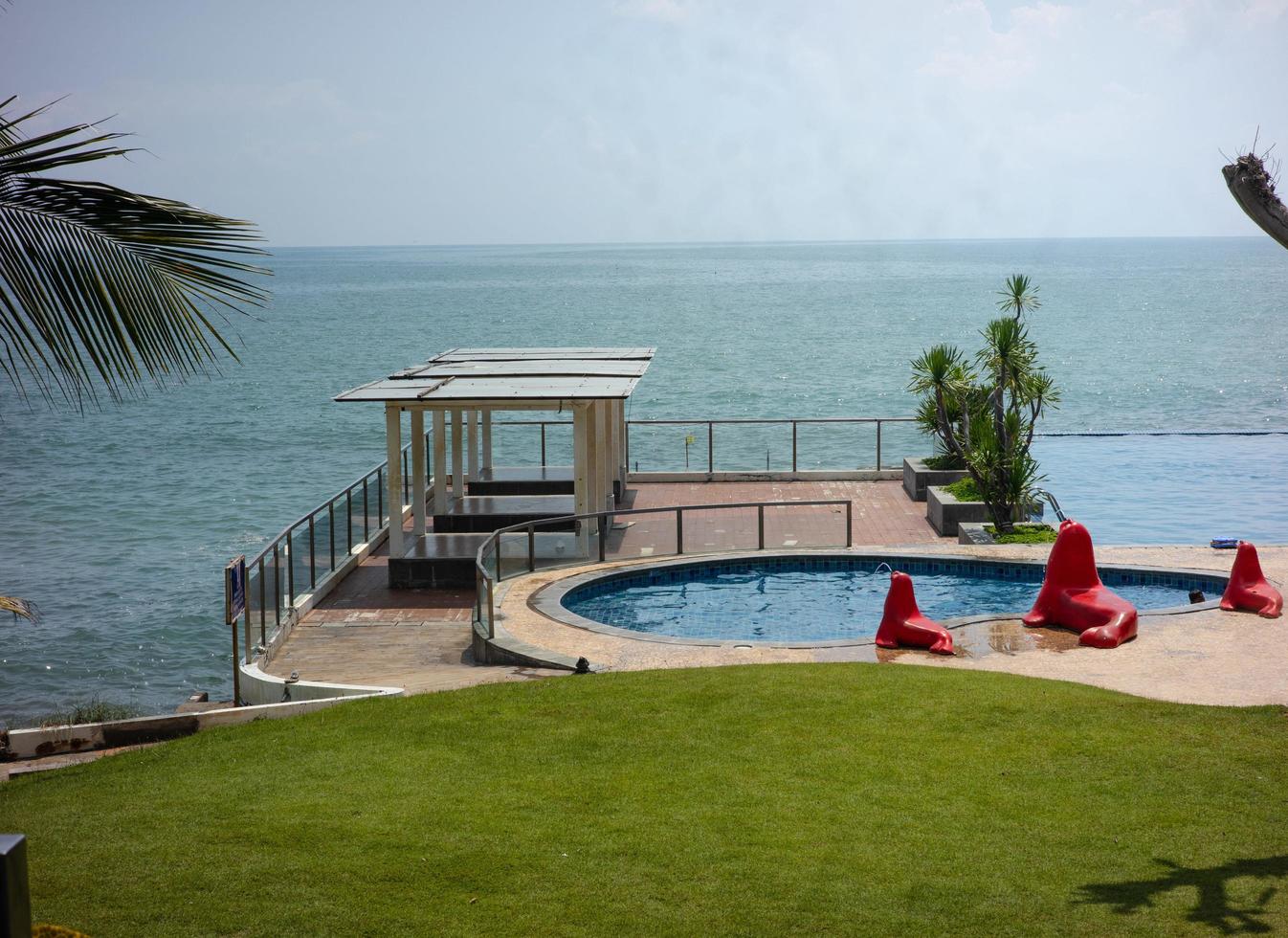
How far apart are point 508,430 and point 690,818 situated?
131 feet

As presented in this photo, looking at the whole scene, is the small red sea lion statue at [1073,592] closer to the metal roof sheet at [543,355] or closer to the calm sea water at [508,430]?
the calm sea water at [508,430]

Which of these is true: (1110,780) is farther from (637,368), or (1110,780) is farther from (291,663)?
(637,368)

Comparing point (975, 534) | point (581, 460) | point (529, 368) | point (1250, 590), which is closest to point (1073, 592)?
point (1250, 590)

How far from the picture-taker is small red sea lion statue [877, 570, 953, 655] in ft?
38.7

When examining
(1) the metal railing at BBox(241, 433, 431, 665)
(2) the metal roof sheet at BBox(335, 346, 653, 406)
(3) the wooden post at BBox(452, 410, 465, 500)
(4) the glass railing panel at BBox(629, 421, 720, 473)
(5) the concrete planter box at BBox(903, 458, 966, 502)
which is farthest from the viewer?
(4) the glass railing panel at BBox(629, 421, 720, 473)

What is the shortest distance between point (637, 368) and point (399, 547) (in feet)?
18.1

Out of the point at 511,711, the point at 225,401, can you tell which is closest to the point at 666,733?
the point at 511,711

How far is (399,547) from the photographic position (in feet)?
53.6

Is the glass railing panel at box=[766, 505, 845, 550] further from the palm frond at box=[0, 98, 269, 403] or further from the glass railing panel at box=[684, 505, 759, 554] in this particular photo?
the palm frond at box=[0, 98, 269, 403]

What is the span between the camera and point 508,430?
46.1 m

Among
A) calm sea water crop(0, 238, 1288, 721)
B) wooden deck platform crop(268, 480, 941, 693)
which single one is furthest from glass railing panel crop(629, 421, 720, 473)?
wooden deck platform crop(268, 480, 941, 693)

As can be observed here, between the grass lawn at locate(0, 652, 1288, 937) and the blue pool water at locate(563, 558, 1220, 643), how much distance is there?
4.74 m

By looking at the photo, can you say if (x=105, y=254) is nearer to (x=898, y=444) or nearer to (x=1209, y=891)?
(x=1209, y=891)

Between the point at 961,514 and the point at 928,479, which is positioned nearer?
the point at 961,514
